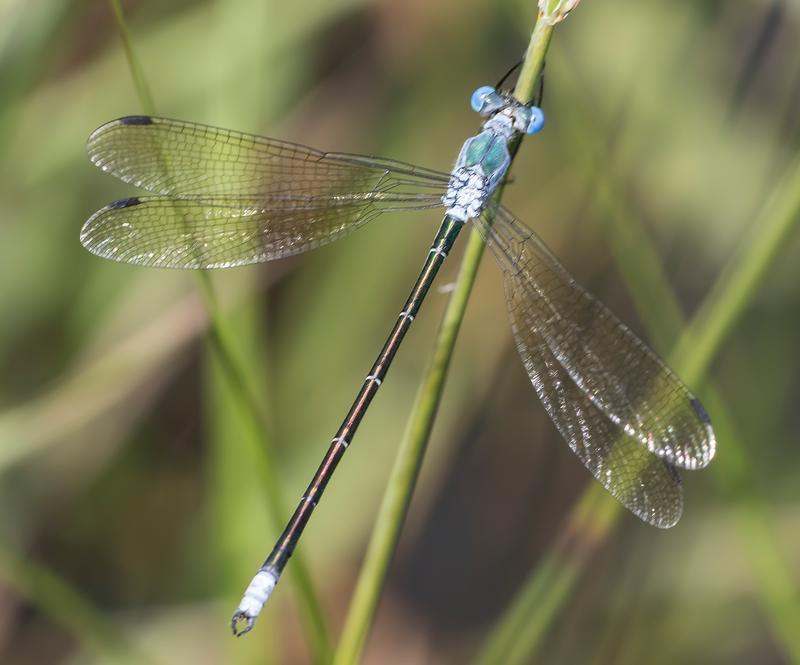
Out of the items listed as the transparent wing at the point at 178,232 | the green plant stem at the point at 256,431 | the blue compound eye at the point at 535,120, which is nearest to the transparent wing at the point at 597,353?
the blue compound eye at the point at 535,120

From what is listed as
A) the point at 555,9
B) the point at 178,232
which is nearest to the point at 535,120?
the point at 555,9

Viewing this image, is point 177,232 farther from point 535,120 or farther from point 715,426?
point 715,426

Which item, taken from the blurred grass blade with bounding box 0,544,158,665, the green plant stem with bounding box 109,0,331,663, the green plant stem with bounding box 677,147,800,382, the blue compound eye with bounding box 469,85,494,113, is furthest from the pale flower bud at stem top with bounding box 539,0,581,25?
the blurred grass blade with bounding box 0,544,158,665

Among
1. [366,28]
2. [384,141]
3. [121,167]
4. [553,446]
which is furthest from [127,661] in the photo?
[366,28]

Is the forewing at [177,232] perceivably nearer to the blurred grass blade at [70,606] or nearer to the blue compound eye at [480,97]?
the blue compound eye at [480,97]

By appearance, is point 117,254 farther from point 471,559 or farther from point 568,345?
point 471,559
